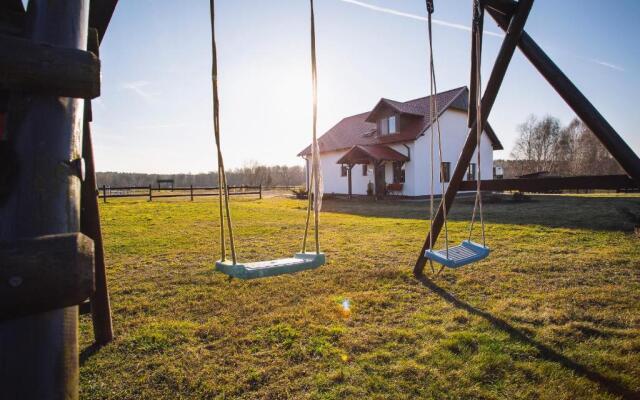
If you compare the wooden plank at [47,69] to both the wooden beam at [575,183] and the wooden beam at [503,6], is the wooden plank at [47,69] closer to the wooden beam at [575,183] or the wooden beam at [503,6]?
the wooden beam at [575,183]

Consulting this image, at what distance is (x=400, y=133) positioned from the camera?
22.2 meters

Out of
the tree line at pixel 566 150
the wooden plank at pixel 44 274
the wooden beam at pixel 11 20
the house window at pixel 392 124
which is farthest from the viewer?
the tree line at pixel 566 150

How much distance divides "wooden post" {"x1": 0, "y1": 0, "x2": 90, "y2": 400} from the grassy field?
134 centimetres

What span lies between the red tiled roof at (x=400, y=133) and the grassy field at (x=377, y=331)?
16.8 meters

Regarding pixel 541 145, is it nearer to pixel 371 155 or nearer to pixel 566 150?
pixel 566 150

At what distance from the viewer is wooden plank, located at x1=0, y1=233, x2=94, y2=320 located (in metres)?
0.96

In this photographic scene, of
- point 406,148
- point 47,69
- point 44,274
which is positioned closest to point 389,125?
point 406,148

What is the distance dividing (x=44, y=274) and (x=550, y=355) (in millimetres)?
3285

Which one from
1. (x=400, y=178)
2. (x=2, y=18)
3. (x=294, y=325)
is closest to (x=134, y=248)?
(x=294, y=325)

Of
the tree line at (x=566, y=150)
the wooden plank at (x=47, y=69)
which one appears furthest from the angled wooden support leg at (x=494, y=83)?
the tree line at (x=566, y=150)

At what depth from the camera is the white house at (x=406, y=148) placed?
2111cm

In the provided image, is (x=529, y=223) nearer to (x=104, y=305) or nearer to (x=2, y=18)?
(x=104, y=305)

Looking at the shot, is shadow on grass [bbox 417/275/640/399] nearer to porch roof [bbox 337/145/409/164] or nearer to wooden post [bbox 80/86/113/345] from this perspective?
wooden post [bbox 80/86/113/345]

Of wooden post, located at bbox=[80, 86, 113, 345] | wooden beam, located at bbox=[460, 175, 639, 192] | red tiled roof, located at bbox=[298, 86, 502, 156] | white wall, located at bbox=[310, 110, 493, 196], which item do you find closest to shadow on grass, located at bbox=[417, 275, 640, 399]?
wooden beam, located at bbox=[460, 175, 639, 192]
